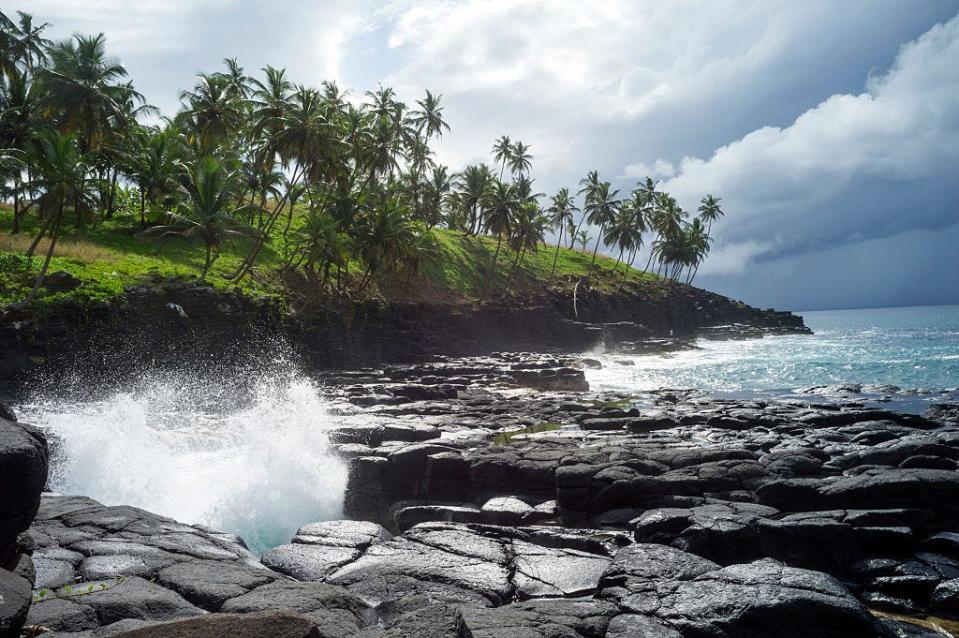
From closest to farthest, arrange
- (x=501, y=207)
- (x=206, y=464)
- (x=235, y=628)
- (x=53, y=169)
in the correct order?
(x=235, y=628), (x=206, y=464), (x=53, y=169), (x=501, y=207)

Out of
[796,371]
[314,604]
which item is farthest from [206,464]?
[796,371]

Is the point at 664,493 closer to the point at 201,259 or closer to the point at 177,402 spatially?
the point at 177,402

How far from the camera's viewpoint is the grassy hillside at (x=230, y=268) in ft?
93.5

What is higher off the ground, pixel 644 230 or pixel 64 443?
pixel 644 230

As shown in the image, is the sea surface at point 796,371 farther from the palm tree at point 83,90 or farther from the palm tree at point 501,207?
the palm tree at point 83,90

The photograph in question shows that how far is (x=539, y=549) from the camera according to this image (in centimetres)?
823

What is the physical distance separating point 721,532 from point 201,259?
39.8 metres

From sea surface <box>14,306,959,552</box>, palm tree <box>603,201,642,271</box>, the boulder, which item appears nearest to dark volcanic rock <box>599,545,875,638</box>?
the boulder

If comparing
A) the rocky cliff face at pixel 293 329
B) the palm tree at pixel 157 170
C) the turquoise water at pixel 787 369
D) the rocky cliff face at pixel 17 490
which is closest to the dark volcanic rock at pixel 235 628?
the rocky cliff face at pixel 17 490

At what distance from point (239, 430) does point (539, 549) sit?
1226 centimetres

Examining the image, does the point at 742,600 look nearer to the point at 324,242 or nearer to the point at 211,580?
the point at 211,580

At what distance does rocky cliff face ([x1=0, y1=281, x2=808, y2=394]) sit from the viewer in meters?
24.9

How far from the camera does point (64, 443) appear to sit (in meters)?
13.9

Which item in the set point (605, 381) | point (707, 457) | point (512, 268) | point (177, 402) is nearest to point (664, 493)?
point (707, 457)
